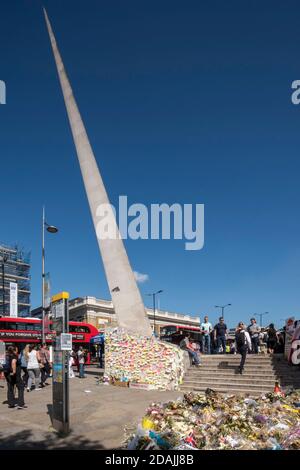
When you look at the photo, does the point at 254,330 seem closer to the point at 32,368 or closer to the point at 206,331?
the point at 206,331

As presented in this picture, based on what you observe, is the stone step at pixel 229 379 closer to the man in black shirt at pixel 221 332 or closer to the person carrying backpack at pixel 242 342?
the person carrying backpack at pixel 242 342

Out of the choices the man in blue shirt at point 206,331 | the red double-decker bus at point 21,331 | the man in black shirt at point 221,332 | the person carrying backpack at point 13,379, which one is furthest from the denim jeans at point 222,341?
the red double-decker bus at point 21,331

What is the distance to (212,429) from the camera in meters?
6.88

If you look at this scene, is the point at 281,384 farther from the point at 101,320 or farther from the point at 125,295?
the point at 101,320

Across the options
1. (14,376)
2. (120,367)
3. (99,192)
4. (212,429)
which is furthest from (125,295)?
(212,429)

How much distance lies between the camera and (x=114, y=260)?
54.8 feet

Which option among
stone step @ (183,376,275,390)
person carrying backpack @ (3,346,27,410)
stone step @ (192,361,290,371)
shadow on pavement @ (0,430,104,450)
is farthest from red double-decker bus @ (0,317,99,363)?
shadow on pavement @ (0,430,104,450)

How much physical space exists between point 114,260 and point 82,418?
8.06 meters

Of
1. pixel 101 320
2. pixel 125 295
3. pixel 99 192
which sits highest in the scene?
pixel 99 192

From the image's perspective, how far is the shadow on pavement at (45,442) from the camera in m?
6.84

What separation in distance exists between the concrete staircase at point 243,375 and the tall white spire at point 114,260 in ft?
7.79

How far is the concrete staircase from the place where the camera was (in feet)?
41.9

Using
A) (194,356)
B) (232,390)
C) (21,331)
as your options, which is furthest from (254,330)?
(21,331)
